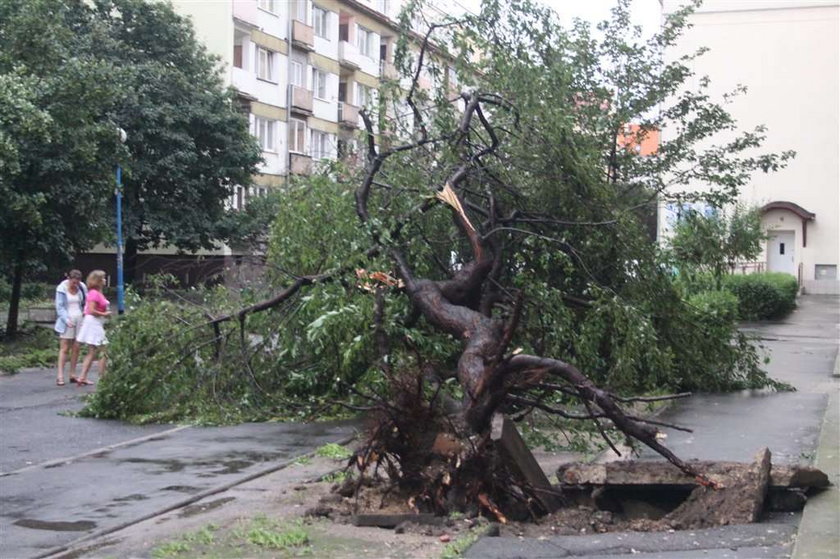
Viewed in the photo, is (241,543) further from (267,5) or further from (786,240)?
(786,240)

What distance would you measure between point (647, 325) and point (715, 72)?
1479 inches

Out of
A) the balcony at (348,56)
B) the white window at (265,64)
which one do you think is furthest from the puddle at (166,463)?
the balcony at (348,56)

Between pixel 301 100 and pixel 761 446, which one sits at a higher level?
pixel 301 100

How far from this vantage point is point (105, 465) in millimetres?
9242

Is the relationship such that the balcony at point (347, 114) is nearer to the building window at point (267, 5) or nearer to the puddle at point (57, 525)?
the building window at point (267, 5)

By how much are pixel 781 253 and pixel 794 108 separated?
6225 millimetres

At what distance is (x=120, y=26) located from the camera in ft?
111

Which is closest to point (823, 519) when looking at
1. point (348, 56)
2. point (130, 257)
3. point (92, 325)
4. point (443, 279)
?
point (443, 279)

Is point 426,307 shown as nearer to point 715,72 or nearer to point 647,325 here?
point 647,325

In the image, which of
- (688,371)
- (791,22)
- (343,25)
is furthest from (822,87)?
Result: (688,371)

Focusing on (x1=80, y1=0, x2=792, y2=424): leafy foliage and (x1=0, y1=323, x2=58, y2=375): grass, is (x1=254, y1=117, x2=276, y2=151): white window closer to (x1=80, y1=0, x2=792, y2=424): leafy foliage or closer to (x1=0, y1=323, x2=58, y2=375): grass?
(x1=0, y1=323, x2=58, y2=375): grass

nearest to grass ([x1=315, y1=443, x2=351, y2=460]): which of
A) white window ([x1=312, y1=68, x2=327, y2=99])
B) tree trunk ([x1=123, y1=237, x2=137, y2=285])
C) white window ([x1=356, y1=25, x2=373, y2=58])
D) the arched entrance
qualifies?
tree trunk ([x1=123, y1=237, x2=137, y2=285])

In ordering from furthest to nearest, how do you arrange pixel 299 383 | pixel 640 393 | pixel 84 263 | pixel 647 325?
1. pixel 84 263
2. pixel 640 393
3. pixel 299 383
4. pixel 647 325

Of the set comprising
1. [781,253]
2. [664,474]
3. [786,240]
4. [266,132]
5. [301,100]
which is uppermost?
[301,100]
